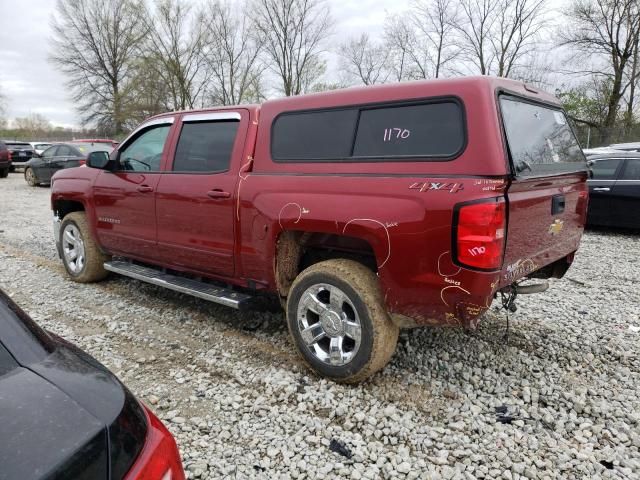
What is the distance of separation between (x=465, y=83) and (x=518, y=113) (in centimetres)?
55

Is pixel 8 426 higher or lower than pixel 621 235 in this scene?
higher

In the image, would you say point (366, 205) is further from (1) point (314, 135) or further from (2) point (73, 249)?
(2) point (73, 249)

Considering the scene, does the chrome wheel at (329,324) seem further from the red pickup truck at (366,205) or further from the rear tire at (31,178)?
the rear tire at (31,178)

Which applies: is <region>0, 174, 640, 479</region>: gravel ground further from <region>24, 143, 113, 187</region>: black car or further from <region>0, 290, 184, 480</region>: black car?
<region>24, 143, 113, 187</region>: black car

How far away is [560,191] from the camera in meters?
3.22

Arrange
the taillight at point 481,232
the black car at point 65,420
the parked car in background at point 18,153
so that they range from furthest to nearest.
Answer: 1. the parked car in background at point 18,153
2. the taillight at point 481,232
3. the black car at point 65,420

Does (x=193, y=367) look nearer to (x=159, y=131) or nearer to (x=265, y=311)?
(x=265, y=311)

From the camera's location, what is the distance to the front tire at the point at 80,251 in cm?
522

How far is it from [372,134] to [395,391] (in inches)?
68.4

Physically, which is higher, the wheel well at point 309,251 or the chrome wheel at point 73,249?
the wheel well at point 309,251

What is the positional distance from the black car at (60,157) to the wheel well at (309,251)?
527 inches

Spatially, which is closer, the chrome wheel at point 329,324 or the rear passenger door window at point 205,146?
the chrome wheel at point 329,324

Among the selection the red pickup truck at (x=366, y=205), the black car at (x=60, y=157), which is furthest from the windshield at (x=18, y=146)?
the red pickup truck at (x=366, y=205)

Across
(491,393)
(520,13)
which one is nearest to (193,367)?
(491,393)
